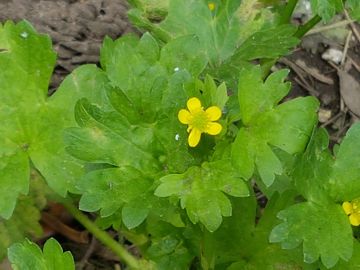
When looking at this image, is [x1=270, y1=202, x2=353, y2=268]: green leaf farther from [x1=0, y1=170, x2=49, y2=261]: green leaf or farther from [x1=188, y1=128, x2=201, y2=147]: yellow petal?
[x1=0, y1=170, x2=49, y2=261]: green leaf

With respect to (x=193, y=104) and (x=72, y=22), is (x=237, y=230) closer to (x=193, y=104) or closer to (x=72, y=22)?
(x=193, y=104)

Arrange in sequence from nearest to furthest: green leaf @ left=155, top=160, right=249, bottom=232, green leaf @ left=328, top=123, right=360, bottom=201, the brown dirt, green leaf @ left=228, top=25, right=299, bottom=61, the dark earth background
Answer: green leaf @ left=155, top=160, right=249, bottom=232
green leaf @ left=328, top=123, right=360, bottom=201
green leaf @ left=228, top=25, right=299, bottom=61
the dark earth background
the brown dirt

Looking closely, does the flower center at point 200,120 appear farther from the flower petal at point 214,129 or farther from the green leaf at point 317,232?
the green leaf at point 317,232

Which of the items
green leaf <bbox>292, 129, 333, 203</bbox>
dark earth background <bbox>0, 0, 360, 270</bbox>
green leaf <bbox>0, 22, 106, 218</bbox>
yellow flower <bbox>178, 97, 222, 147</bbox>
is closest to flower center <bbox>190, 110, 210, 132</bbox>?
yellow flower <bbox>178, 97, 222, 147</bbox>

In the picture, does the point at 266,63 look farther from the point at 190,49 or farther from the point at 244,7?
the point at 190,49

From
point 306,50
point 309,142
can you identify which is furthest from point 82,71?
point 306,50
